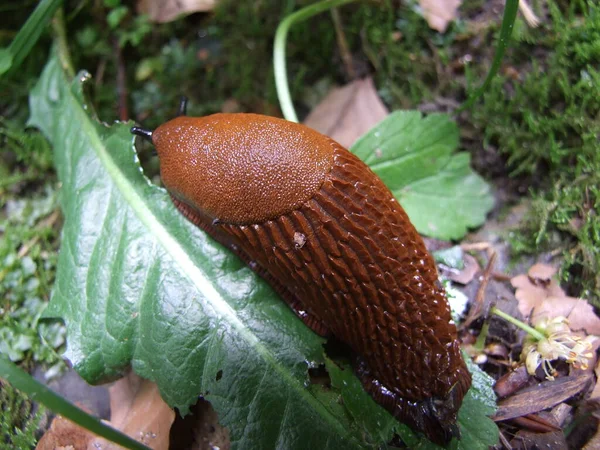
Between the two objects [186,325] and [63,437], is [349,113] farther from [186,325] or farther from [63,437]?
[63,437]

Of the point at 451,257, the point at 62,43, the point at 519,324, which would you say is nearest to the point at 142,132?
the point at 62,43

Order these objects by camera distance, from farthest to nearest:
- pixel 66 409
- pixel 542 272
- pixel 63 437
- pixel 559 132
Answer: pixel 559 132, pixel 542 272, pixel 63 437, pixel 66 409

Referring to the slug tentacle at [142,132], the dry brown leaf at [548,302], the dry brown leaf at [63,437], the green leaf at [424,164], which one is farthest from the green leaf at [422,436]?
the slug tentacle at [142,132]

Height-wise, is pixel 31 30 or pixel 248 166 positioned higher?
pixel 31 30

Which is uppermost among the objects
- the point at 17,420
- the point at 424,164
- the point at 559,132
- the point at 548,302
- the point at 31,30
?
the point at 31,30

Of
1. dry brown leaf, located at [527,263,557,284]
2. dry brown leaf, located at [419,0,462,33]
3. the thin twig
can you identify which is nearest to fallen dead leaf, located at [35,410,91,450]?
the thin twig

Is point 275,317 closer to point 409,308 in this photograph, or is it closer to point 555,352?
point 409,308

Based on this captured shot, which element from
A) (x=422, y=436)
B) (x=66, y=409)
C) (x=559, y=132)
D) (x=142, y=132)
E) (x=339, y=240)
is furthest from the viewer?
(x=559, y=132)
